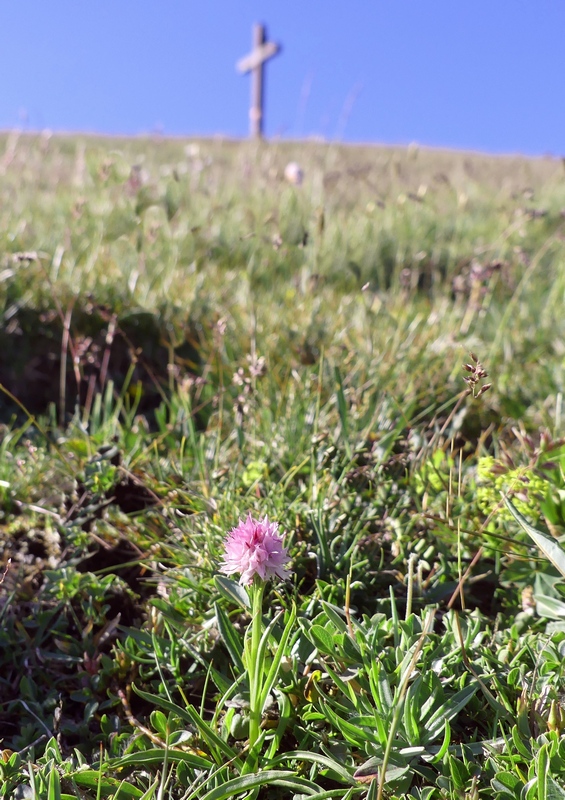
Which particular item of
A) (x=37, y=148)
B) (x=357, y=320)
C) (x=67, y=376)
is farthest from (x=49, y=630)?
(x=37, y=148)

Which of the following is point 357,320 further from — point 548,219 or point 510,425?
point 548,219

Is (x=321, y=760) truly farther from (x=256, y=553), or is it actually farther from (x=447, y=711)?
(x=256, y=553)

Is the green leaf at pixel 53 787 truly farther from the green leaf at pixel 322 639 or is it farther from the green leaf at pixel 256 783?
the green leaf at pixel 322 639

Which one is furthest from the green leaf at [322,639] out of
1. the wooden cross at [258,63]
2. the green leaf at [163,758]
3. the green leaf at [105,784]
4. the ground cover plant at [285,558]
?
the wooden cross at [258,63]

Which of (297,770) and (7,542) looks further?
(7,542)

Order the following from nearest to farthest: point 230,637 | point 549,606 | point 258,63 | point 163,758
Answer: point 163,758 < point 230,637 < point 549,606 < point 258,63

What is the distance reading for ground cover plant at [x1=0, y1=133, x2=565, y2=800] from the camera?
3.53ft

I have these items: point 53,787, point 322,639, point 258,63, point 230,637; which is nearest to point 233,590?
point 230,637

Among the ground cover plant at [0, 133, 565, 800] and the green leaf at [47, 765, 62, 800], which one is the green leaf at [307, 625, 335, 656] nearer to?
the ground cover plant at [0, 133, 565, 800]

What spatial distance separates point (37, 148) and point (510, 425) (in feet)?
14.6

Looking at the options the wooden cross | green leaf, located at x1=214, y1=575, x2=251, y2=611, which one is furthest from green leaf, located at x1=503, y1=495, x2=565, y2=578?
the wooden cross

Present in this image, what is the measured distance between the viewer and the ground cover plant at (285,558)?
3.53 ft

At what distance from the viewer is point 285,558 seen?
99 cm

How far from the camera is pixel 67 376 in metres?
2.72
